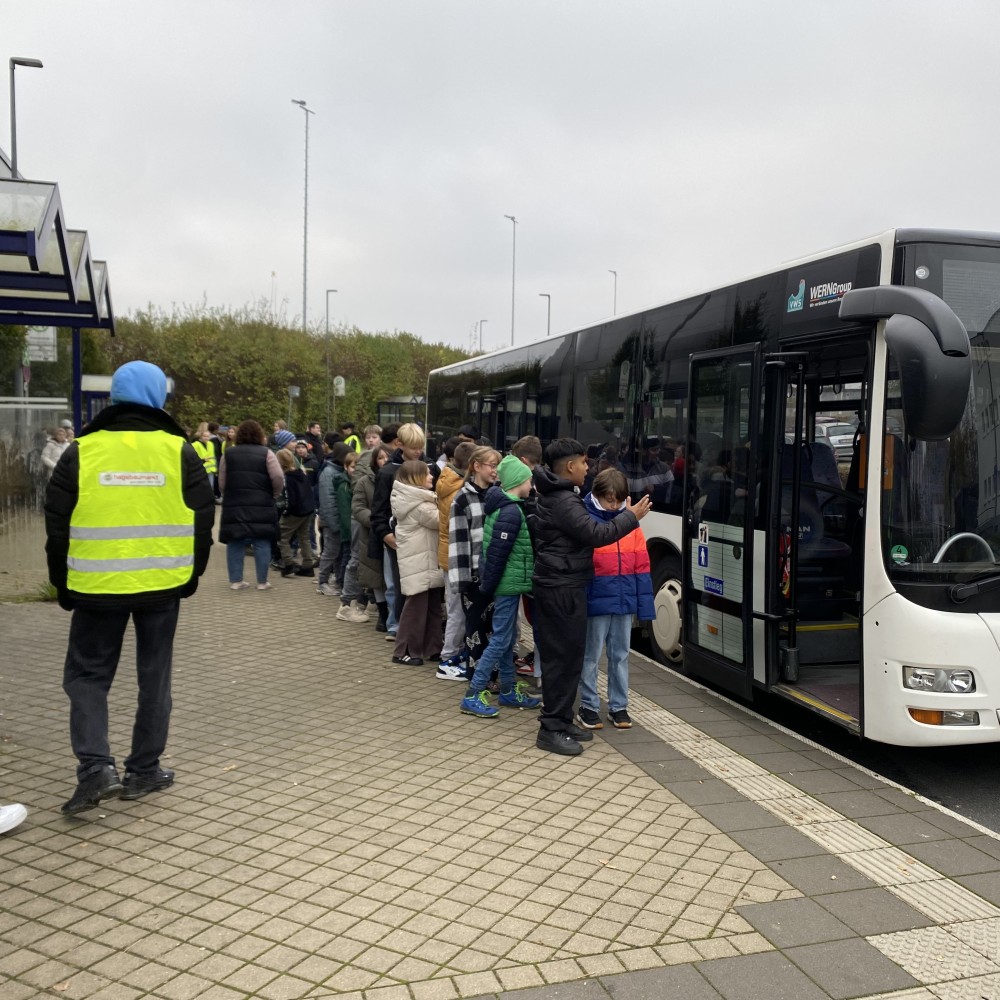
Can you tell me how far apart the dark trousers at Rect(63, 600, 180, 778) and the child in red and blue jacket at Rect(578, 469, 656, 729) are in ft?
8.11

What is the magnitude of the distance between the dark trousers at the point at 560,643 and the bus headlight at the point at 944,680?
1.80m

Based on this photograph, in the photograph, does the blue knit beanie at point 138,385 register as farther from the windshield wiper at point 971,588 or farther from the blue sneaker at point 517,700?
the windshield wiper at point 971,588

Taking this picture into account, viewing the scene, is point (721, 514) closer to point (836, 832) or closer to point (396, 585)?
point (836, 832)

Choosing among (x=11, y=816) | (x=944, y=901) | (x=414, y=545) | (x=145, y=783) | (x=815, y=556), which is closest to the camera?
(x=944, y=901)

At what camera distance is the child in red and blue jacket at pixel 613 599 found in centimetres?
591

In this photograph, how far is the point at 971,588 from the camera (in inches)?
197

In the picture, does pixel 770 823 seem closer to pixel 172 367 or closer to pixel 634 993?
pixel 634 993

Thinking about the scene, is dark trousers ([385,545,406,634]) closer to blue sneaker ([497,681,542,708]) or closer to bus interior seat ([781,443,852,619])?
blue sneaker ([497,681,542,708])

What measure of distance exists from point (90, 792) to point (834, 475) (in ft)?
16.8

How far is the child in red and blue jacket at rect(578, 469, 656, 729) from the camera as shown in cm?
591

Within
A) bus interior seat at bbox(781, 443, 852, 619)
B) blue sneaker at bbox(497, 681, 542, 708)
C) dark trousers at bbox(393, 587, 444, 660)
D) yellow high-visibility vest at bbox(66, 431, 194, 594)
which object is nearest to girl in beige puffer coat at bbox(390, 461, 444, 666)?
dark trousers at bbox(393, 587, 444, 660)

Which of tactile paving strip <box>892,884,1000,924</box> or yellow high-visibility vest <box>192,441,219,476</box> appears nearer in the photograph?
tactile paving strip <box>892,884,1000,924</box>

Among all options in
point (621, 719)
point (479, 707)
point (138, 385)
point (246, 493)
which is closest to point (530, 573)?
point (479, 707)

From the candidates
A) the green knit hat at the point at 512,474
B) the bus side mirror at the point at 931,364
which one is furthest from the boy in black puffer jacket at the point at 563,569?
the bus side mirror at the point at 931,364
